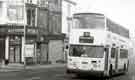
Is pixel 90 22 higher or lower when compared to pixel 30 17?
lower

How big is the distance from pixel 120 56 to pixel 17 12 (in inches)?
1019

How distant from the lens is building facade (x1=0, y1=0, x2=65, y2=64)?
55.0 meters

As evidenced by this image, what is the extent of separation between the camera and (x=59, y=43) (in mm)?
68812

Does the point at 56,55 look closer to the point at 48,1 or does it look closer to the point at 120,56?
the point at 48,1

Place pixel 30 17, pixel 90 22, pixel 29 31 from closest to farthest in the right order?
pixel 90 22, pixel 29 31, pixel 30 17

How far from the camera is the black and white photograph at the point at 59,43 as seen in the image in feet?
88.0

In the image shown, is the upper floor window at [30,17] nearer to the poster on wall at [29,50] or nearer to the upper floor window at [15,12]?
the upper floor window at [15,12]

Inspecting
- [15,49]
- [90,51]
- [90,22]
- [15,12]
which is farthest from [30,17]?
[90,51]

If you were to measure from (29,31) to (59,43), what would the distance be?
12822 millimetres

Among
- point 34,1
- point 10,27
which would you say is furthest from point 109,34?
point 34,1

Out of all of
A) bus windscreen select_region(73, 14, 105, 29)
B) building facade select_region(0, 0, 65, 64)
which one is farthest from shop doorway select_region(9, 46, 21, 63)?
bus windscreen select_region(73, 14, 105, 29)

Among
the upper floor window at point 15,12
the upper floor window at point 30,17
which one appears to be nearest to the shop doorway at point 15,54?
the upper floor window at point 15,12

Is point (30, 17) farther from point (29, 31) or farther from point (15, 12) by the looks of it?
point (15, 12)

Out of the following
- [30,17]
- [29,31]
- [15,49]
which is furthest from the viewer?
[30,17]
